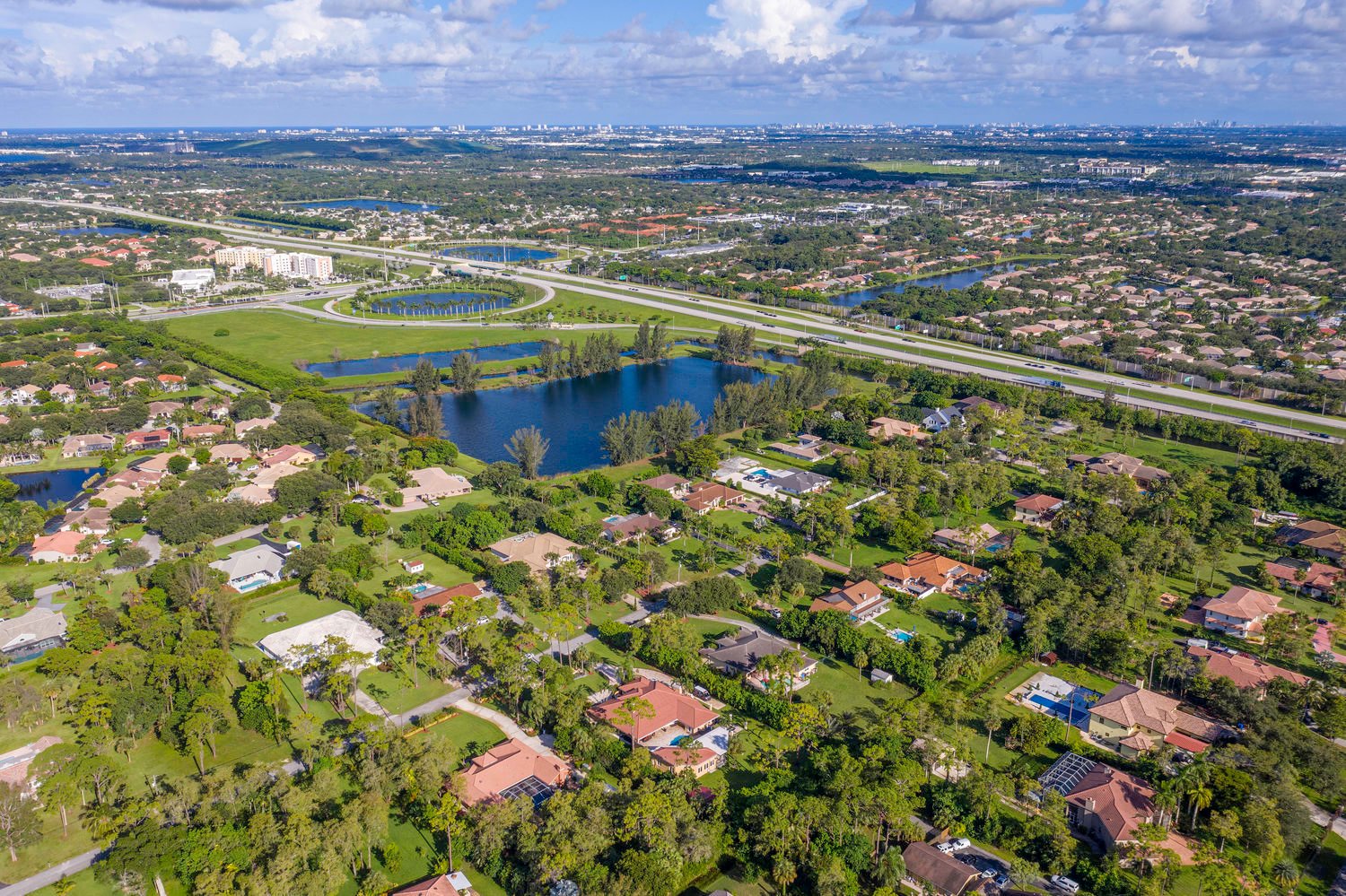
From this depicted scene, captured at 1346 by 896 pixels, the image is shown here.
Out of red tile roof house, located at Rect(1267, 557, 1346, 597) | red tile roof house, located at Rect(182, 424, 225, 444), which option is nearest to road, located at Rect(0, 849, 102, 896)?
red tile roof house, located at Rect(182, 424, 225, 444)

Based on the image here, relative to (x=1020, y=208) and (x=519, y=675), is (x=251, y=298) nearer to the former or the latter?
(x=519, y=675)

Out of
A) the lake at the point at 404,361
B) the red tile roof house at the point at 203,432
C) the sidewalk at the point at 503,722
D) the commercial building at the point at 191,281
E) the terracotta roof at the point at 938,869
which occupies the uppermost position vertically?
the commercial building at the point at 191,281

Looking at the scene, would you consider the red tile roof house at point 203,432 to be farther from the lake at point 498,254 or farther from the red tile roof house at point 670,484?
the lake at point 498,254

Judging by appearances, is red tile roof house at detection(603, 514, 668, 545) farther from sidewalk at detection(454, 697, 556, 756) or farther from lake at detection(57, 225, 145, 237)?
lake at detection(57, 225, 145, 237)

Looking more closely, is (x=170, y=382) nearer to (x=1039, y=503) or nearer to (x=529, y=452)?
(x=529, y=452)

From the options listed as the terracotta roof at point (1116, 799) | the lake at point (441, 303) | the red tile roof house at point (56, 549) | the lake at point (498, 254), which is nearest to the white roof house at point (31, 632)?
the red tile roof house at point (56, 549)

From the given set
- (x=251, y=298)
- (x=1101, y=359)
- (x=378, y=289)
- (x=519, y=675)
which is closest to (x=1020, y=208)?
(x=1101, y=359)
